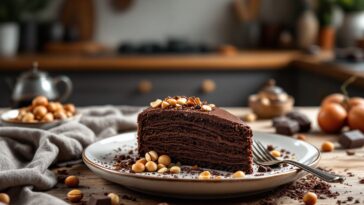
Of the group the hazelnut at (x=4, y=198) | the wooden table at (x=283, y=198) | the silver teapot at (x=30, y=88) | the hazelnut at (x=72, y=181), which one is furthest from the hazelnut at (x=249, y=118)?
the hazelnut at (x=4, y=198)

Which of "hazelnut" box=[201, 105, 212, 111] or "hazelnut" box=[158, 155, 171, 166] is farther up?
"hazelnut" box=[201, 105, 212, 111]

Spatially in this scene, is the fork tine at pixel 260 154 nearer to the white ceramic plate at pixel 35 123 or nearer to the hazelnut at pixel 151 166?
the hazelnut at pixel 151 166

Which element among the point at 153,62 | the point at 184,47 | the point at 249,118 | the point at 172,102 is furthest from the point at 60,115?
the point at 184,47

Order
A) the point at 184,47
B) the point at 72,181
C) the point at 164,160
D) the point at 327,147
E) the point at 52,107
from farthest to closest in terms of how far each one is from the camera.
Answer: the point at 184,47 < the point at 52,107 < the point at 327,147 < the point at 164,160 < the point at 72,181

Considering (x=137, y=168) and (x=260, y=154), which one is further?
(x=260, y=154)

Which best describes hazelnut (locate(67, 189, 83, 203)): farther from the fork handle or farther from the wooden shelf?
the wooden shelf

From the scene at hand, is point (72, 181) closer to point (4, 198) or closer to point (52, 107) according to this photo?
point (4, 198)

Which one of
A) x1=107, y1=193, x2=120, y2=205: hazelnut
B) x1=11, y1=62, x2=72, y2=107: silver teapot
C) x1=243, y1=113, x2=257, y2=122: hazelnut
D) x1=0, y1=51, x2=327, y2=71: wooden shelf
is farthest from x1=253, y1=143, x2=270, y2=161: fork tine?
x1=0, y1=51, x2=327, y2=71: wooden shelf
